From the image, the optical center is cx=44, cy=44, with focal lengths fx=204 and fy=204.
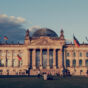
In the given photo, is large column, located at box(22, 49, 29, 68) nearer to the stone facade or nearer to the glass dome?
the stone facade

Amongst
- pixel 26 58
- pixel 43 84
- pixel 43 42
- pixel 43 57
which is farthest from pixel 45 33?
pixel 43 84

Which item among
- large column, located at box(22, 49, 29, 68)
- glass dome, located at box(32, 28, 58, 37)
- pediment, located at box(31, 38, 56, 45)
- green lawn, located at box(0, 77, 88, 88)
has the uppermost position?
glass dome, located at box(32, 28, 58, 37)

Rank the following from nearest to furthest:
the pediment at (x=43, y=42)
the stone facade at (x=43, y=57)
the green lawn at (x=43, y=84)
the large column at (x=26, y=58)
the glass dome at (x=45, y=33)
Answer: the green lawn at (x=43, y=84), the stone facade at (x=43, y=57), the pediment at (x=43, y=42), the large column at (x=26, y=58), the glass dome at (x=45, y=33)

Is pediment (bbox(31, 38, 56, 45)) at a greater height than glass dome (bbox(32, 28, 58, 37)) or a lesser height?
lesser

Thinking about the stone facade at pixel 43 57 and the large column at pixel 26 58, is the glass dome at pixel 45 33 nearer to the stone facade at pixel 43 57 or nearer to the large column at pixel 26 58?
the stone facade at pixel 43 57

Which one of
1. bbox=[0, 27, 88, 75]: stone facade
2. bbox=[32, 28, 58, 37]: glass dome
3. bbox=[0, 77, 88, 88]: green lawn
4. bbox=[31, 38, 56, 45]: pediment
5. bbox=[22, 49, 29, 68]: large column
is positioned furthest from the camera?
bbox=[32, 28, 58, 37]: glass dome

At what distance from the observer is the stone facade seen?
382 ft

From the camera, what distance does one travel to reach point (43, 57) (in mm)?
118875

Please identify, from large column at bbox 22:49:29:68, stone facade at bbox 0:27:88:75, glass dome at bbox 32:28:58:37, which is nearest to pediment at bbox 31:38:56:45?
stone facade at bbox 0:27:88:75

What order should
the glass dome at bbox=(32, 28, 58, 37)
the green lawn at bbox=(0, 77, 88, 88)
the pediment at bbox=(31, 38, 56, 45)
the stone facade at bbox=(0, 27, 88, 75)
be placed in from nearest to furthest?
the green lawn at bbox=(0, 77, 88, 88), the stone facade at bbox=(0, 27, 88, 75), the pediment at bbox=(31, 38, 56, 45), the glass dome at bbox=(32, 28, 58, 37)

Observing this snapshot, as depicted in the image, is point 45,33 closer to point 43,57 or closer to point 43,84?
point 43,57

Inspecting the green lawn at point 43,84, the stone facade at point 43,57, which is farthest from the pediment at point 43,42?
the green lawn at point 43,84

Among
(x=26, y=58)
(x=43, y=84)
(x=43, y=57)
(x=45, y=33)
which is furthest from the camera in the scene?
(x=45, y=33)

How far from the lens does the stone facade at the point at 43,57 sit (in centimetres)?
11650
